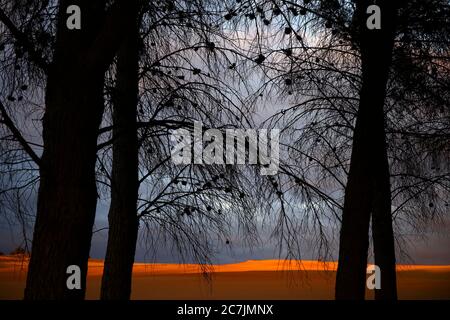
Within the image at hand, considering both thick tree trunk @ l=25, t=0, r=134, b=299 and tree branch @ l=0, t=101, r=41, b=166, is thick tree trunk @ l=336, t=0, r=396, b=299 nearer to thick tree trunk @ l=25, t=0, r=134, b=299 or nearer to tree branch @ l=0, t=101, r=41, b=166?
thick tree trunk @ l=25, t=0, r=134, b=299

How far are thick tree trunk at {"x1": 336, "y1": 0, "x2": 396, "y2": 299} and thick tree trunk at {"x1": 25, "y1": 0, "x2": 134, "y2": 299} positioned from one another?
111 inches

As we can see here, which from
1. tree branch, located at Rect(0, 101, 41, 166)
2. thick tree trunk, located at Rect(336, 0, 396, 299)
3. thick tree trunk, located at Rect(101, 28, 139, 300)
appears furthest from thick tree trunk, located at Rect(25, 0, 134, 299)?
thick tree trunk, located at Rect(336, 0, 396, 299)

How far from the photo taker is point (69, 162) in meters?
4.93

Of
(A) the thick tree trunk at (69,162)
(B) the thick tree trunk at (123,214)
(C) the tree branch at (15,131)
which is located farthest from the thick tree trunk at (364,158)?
(C) the tree branch at (15,131)

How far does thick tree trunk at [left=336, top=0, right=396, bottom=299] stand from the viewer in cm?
629

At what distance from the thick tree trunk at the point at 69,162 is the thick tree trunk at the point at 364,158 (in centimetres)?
282

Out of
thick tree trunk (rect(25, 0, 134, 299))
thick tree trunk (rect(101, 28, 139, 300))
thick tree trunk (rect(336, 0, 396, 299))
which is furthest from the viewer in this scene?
thick tree trunk (rect(101, 28, 139, 300))

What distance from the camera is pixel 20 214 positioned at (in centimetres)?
594

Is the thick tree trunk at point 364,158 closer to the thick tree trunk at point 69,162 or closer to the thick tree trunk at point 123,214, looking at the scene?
the thick tree trunk at point 123,214

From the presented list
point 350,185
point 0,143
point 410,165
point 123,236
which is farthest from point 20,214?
point 410,165

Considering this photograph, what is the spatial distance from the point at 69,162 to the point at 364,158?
3.22 m

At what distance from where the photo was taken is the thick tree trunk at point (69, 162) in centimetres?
488

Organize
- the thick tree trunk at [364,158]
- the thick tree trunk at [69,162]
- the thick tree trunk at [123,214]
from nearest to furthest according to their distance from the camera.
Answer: the thick tree trunk at [69,162] → the thick tree trunk at [364,158] → the thick tree trunk at [123,214]
